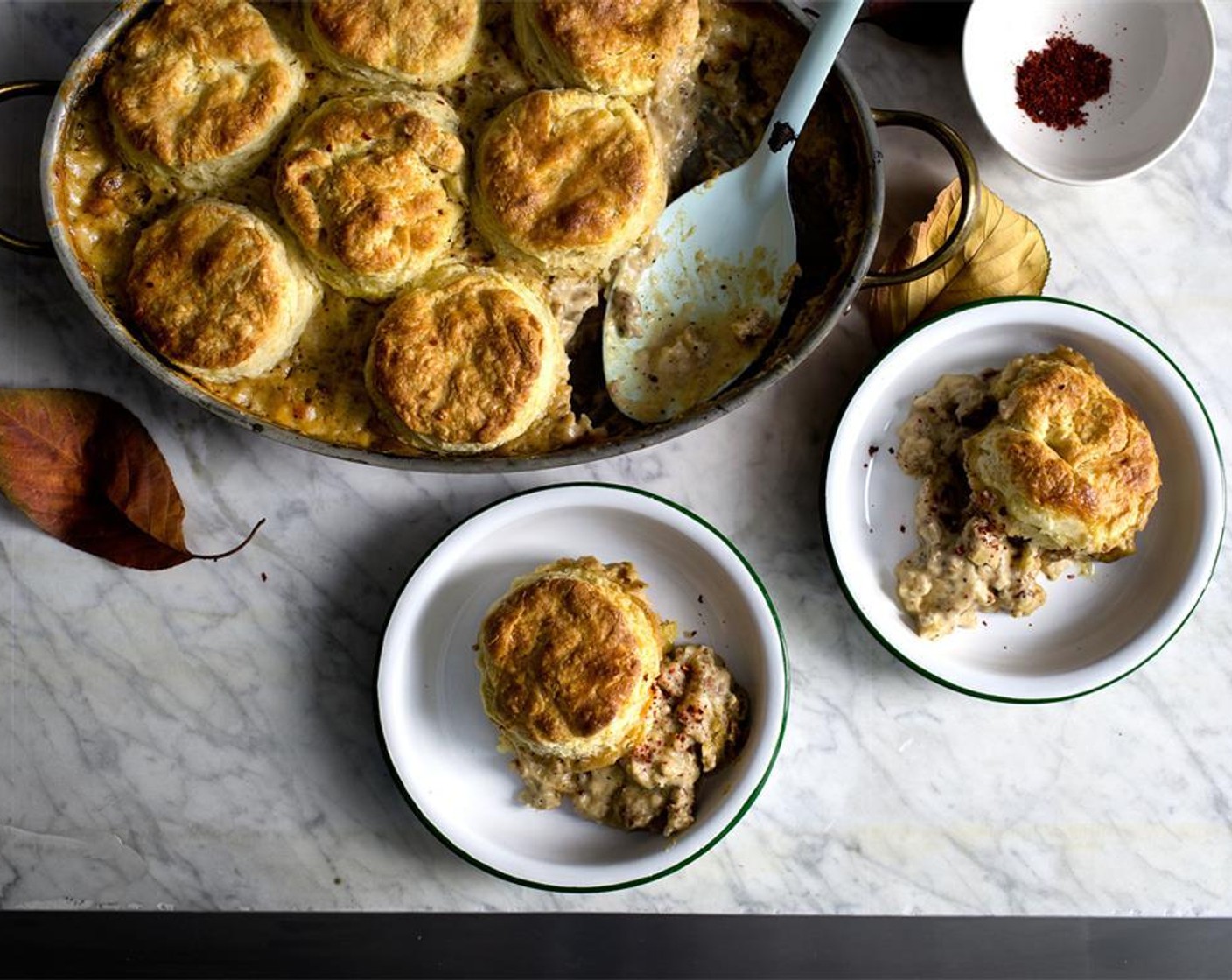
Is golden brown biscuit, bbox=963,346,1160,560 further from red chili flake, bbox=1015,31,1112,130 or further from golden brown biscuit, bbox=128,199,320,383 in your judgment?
golden brown biscuit, bbox=128,199,320,383

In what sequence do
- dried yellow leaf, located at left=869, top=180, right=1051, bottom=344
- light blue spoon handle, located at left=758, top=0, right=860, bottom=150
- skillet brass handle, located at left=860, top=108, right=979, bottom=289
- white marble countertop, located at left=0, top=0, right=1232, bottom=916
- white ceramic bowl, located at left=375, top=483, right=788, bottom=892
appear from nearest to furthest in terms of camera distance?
light blue spoon handle, located at left=758, top=0, right=860, bottom=150, skillet brass handle, located at left=860, top=108, right=979, bottom=289, white ceramic bowl, located at left=375, top=483, right=788, bottom=892, dried yellow leaf, located at left=869, top=180, right=1051, bottom=344, white marble countertop, located at left=0, top=0, right=1232, bottom=916

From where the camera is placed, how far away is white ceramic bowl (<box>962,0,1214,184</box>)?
8.21 ft

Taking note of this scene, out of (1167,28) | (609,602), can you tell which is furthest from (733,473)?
(1167,28)

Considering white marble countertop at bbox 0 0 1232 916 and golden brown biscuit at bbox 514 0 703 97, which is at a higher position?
golden brown biscuit at bbox 514 0 703 97

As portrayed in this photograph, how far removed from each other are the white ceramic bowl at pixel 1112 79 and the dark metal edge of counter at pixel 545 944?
1.80 meters

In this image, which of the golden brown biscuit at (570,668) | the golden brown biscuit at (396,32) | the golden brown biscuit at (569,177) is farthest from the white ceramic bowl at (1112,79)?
the golden brown biscuit at (570,668)

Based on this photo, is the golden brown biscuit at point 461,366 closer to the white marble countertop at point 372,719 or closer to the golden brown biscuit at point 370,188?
the golden brown biscuit at point 370,188

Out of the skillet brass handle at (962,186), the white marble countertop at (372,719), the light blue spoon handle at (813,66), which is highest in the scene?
the light blue spoon handle at (813,66)

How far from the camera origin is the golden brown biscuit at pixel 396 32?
2.21 meters

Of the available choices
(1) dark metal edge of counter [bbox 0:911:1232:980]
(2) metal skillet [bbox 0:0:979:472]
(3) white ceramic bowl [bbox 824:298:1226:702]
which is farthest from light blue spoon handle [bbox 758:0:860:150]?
(1) dark metal edge of counter [bbox 0:911:1232:980]

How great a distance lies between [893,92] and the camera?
2619 mm

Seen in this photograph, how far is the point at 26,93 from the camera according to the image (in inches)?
90.3

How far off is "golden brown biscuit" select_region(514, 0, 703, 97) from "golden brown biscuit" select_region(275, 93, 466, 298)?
0.29 m

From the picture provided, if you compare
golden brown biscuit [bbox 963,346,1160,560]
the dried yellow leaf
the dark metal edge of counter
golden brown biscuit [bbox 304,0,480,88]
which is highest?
golden brown biscuit [bbox 304,0,480,88]
